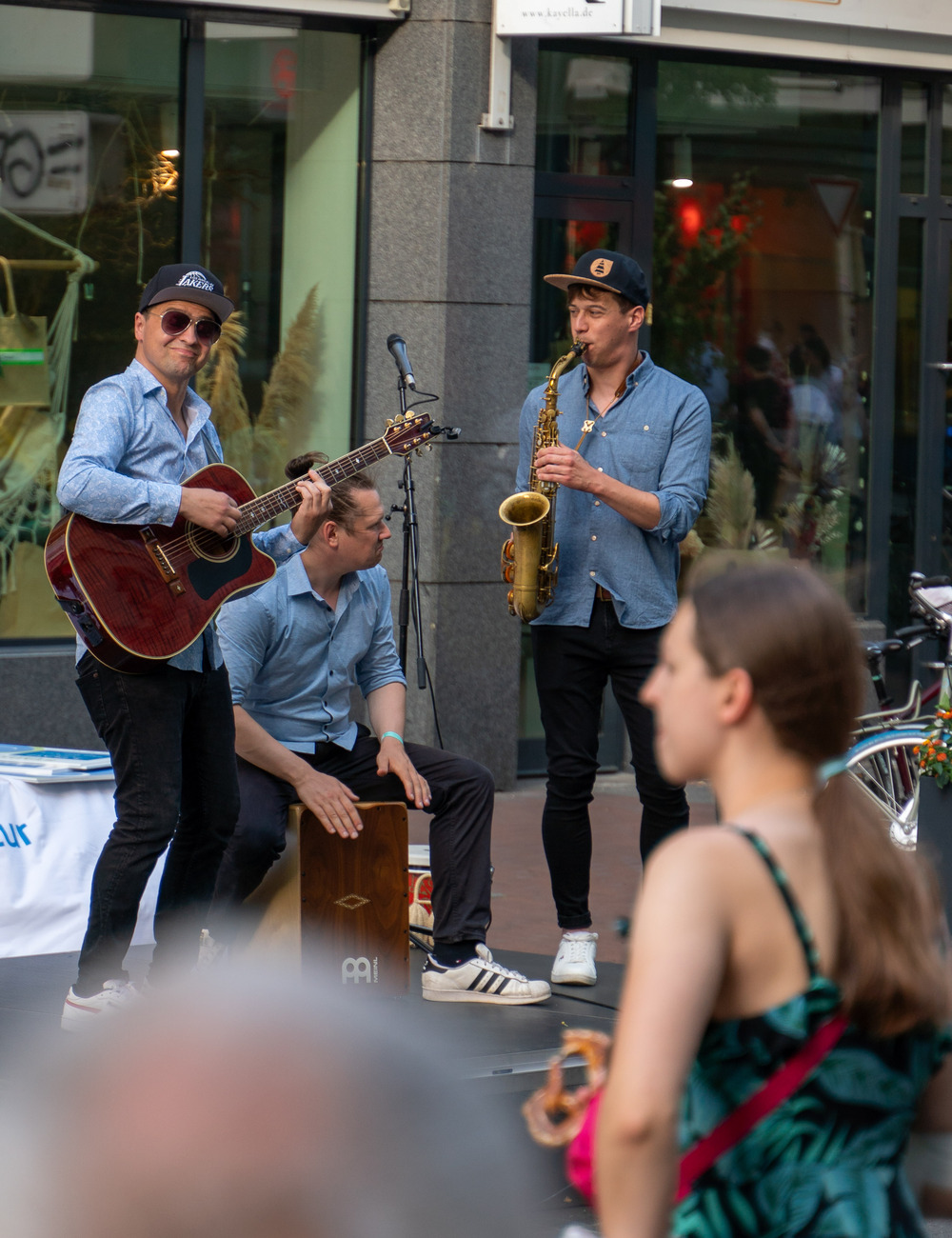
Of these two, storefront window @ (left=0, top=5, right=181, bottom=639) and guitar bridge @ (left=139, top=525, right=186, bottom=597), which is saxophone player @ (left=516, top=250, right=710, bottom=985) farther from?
storefront window @ (left=0, top=5, right=181, bottom=639)

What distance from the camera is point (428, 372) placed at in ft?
24.8

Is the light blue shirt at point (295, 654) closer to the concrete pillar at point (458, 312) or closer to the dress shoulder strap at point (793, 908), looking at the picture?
the concrete pillar at point (458, 312)

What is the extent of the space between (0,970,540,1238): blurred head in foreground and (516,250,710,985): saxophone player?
11.6 feet

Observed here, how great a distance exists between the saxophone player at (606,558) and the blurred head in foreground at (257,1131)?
355cm

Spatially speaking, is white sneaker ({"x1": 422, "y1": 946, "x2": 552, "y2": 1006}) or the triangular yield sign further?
the triangular yield sign

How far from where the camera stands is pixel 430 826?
443cm

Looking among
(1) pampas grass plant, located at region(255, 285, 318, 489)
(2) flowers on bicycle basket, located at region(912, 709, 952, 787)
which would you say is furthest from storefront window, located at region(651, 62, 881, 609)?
(2) flowers on bicycle basket, located at region(912, 709, 952, 787)

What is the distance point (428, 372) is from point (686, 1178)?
6383 millimetres

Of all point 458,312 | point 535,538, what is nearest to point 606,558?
point 535,538

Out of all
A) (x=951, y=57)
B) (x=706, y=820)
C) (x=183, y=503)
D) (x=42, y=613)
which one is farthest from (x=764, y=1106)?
(x=951, y=57)

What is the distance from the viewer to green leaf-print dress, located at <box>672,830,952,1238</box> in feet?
4.58

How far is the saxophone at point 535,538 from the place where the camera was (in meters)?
4.64

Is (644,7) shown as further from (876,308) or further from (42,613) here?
(42,613)

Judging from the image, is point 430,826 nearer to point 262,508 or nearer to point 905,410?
point 262,508
